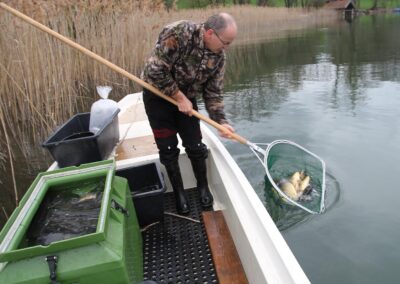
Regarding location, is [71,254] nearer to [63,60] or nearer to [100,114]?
[100,114]

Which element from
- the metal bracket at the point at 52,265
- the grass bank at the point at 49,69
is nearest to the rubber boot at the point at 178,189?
the metal bracket at the point at 52,265

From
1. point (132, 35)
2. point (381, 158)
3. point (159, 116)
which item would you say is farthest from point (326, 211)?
point (132, 35)

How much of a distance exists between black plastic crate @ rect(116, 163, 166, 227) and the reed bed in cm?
135

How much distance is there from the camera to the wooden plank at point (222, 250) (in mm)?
1881

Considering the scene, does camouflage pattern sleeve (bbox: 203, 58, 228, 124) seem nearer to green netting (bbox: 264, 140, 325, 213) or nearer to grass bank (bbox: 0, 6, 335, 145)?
green netting (bbox: 264, 140, 325, 213)

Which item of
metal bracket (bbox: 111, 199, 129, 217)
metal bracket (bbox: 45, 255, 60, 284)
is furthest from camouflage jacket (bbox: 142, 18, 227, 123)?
metal bracket (bbox: 45, 255, 60, 284)

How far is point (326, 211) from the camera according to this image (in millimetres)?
3338

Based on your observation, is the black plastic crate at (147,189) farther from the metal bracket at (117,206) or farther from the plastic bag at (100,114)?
the plastic bag at (100,114)

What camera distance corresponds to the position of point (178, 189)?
2600 millimetres

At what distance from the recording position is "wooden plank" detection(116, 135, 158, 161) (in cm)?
311

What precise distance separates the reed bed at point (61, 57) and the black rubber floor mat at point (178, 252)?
70.7 inches

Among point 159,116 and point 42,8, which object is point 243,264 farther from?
point 42,8

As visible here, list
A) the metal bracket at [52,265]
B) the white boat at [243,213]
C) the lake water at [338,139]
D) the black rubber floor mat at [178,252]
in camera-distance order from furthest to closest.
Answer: the lake water at [338,139], the black rubber floor mat at [178,252], the white boat at [243,213], the metal bracket at [52,265]

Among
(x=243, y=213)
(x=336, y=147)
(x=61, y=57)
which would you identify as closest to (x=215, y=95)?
(x=243, y=213)
